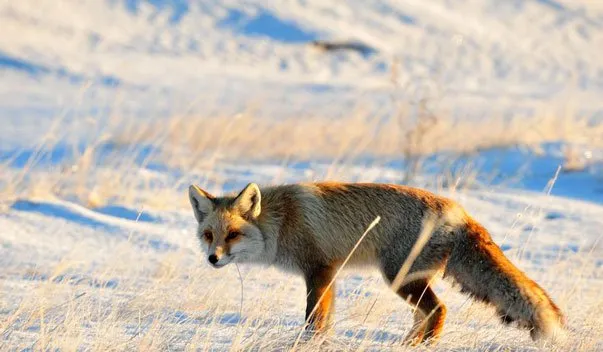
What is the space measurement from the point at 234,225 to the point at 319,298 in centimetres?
67

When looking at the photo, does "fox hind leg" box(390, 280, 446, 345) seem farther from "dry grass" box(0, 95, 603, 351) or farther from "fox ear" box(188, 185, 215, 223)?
"fox ear" box(188, 185, 215, 223)

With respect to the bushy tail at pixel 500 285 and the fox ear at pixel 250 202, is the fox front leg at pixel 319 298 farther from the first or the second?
the bushy tail at pixel 500 285

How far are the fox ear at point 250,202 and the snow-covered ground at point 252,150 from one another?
520 millimetres

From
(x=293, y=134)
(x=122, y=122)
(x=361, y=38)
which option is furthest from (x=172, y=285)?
(x=361, y=38)

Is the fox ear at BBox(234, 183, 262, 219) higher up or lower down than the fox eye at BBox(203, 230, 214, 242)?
higher up


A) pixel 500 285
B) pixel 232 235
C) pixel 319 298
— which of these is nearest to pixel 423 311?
pixel 500 285

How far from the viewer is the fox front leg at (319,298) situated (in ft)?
15.5

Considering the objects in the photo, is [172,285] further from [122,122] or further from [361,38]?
[361,38]

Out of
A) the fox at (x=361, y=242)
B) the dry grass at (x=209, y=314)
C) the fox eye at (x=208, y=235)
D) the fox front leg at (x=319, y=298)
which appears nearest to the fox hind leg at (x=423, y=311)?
the fox at (x=361, y=242)

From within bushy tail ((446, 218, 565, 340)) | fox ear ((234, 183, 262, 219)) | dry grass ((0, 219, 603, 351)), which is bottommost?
dry grass ((0, 219, 603, 351))

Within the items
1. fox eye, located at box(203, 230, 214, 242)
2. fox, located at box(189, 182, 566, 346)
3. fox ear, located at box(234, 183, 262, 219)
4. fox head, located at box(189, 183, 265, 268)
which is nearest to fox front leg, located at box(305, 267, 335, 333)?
fox, located at box(189, 182, 566, 346)

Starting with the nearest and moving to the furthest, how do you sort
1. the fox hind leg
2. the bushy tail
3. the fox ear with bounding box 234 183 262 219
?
the bushy tail
the fox hind leg
the fox ear with bounding box 234 183 262 219

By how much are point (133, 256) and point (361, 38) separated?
23405 mm

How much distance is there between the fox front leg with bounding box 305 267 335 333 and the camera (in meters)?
4.73
